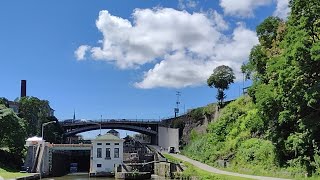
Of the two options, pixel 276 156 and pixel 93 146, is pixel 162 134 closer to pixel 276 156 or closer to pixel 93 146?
pixel 93 146

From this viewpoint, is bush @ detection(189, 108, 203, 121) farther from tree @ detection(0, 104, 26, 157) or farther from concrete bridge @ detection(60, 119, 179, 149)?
tree @ detection(0, 104, 26, 157)

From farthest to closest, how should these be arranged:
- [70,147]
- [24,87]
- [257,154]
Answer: [24,87], [70,147], [257,154]

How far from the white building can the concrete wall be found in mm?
25140

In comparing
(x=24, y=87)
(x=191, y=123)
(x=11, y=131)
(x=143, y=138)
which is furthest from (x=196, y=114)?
(x=143, y=138)

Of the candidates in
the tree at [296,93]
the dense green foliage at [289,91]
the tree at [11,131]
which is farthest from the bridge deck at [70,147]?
the tree at [296,93]

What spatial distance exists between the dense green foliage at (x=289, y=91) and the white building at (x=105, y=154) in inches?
808

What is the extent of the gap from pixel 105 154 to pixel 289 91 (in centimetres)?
3667

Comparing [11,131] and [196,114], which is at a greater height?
[196,114]

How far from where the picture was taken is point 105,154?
66875mm

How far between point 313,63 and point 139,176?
1157 inches

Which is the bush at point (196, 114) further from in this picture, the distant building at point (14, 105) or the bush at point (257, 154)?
the distant building at point (14, 105)

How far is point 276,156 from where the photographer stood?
4303cm

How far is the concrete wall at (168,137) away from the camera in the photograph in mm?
92444

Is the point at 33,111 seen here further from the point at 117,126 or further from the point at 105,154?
the point at 105,154
